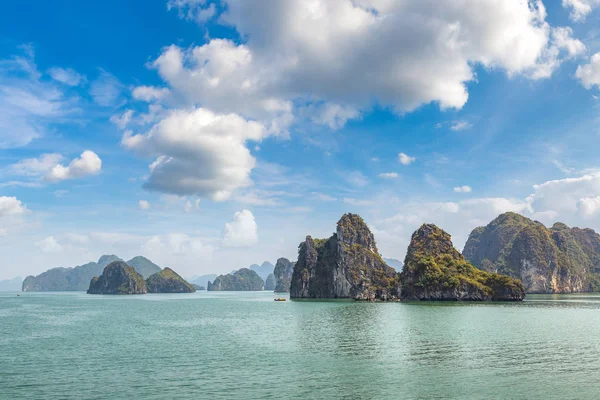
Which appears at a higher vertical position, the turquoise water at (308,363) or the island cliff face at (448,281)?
the island cliff face at (448,281)

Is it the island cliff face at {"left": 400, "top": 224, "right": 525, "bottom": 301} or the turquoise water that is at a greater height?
the island cliff face at {"left": 400, "top": 224, "right": 525, "bottom": 301}

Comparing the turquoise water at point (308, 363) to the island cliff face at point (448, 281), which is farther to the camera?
the island cliff face at point (448, 281)

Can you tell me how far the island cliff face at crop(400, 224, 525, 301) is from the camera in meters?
170

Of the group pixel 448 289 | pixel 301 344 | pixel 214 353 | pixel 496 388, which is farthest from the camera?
pixel 448 289

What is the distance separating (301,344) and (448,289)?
126 meters

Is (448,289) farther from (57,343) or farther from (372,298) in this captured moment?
(57,343)

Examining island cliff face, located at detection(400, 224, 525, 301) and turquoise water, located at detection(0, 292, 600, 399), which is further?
island cliff face, located at detection(400, 224, 525, 301)

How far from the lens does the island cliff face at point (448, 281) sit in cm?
17025

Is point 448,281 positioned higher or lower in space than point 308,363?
higher

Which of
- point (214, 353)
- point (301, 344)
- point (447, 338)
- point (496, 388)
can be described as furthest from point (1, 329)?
point (496, 388)

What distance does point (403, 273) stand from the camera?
192625 millimetres

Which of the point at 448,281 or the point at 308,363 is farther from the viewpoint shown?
the point at 448,281

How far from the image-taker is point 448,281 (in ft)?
565

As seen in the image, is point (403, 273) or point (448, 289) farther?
point (403, 273)
